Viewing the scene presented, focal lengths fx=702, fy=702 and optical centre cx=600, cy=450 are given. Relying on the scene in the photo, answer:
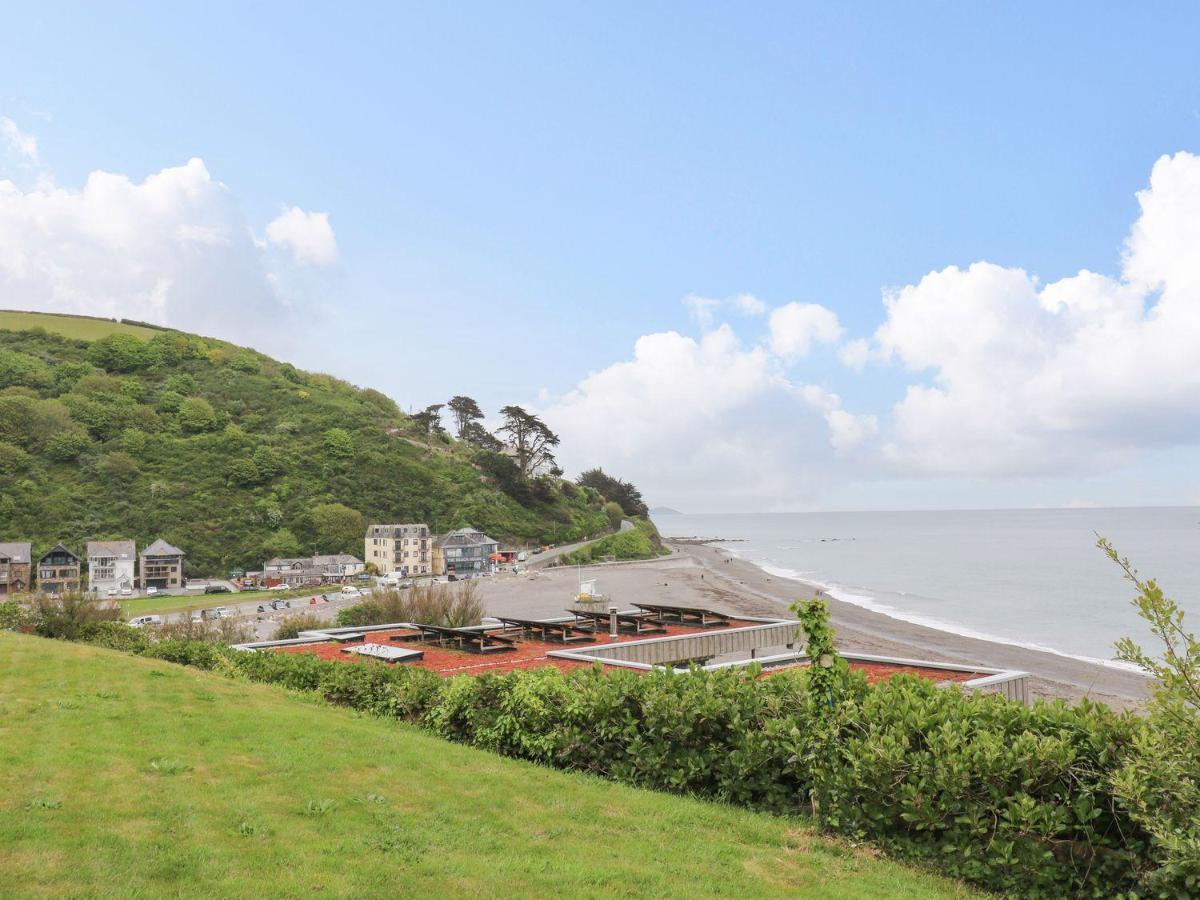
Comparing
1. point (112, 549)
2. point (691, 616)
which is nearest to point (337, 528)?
point (112, 549)

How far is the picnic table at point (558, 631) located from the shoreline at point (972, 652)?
6338mm

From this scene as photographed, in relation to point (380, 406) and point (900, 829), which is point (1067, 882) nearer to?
point (900, 829)

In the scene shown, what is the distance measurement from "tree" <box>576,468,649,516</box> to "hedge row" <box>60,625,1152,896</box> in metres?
116

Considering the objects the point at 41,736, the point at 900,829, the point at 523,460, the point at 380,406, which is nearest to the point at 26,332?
the point at 380,406

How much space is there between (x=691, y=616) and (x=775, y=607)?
30.3 metres

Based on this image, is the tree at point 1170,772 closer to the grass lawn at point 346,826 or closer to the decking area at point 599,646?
the grass lawn at point 346,826

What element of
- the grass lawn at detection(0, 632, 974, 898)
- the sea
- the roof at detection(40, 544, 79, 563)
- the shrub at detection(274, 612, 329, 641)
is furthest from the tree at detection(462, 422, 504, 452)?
the grass lawn at detection(0, 632, 974, 898)

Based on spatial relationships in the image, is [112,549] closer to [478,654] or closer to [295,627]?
[295,627]

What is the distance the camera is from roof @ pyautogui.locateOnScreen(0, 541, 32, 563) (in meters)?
58.3

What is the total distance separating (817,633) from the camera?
6445mm

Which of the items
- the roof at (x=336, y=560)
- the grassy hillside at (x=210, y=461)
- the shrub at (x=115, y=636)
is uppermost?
the grassy hillside at (x=210, y=461)

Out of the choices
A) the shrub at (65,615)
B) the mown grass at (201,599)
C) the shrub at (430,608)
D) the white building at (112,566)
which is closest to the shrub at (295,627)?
the shrub at (430,608)

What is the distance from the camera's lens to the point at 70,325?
11288 cm

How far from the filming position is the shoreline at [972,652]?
25359 millimetres
